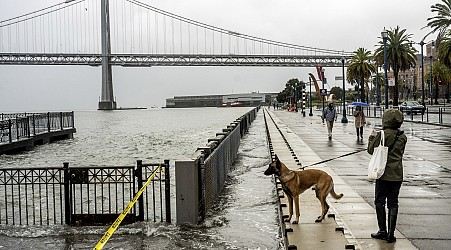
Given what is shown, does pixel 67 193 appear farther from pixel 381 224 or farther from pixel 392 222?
pixel 392 222

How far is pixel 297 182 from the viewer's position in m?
7.89

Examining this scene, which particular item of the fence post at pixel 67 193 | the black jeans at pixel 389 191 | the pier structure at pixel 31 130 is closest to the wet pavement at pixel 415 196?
the black jeans at pixel 389 191

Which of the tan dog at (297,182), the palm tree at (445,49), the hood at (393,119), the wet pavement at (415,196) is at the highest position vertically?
the palm tree at (445,49)

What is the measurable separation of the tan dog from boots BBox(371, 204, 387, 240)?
0.98 m

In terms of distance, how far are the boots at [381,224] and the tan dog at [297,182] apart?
3.23ft

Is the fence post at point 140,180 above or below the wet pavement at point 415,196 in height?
above

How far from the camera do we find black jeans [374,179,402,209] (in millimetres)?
6961

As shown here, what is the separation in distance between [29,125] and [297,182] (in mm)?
30727

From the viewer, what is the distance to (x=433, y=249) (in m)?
6.86

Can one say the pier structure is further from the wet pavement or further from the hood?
the hood

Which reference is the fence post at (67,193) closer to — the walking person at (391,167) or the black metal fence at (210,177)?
the black metal fence at (210,177)

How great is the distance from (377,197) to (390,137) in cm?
80

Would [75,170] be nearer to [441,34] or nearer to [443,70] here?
[441,34]

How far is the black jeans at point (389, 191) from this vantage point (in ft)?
22.8
